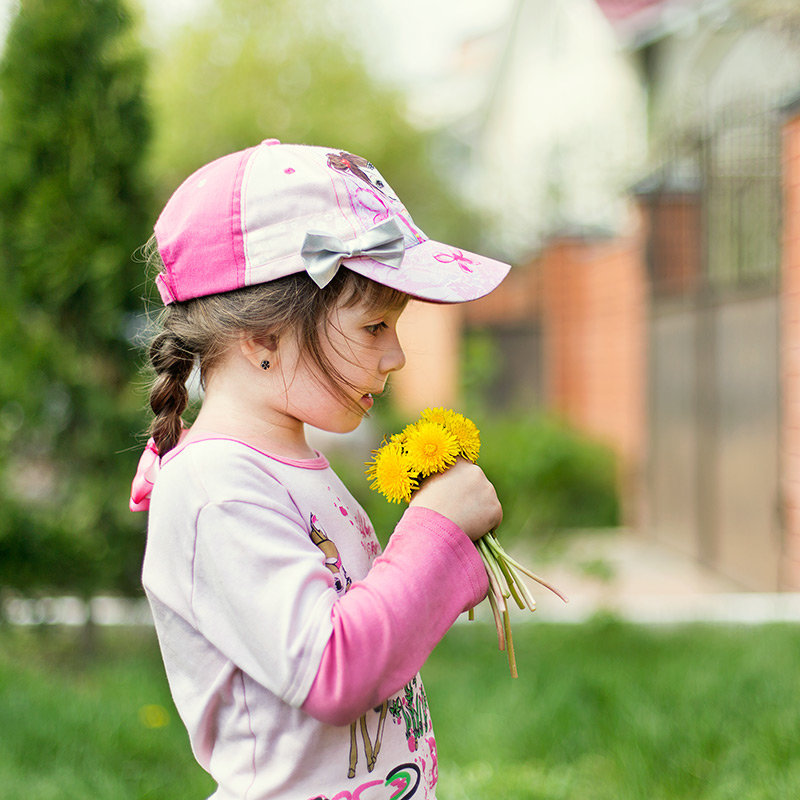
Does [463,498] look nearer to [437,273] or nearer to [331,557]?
[331,557]

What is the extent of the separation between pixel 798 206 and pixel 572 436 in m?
3.37

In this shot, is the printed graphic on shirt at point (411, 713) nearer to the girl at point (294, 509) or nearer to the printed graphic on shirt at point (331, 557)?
the girl at point (294, 509)

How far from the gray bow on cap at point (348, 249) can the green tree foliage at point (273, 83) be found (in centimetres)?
1559

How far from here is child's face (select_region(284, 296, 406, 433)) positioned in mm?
1245

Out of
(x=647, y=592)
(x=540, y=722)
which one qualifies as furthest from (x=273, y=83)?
(x=540, y=722)

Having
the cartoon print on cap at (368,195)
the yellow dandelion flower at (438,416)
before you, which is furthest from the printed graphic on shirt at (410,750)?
the cartoon print on cap at (368,195)

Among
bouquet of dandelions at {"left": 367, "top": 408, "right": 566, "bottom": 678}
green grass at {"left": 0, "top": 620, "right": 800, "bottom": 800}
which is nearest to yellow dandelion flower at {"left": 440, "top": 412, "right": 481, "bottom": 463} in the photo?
bouquet of dandelions at {"left": 367, "top": 408, "right": 566, "bottom": 678}

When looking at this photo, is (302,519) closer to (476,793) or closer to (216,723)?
(216,723)

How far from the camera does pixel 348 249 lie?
1185mm

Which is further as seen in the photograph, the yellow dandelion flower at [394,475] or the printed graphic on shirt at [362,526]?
the printed graphic on shirt at [362,526]

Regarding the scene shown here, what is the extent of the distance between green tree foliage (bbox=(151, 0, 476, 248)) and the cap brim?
1544 cm

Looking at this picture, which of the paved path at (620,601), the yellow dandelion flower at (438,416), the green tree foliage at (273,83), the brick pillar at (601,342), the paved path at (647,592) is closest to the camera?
the yellow dandelion flower at (438,416)

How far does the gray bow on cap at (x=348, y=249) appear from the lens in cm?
117

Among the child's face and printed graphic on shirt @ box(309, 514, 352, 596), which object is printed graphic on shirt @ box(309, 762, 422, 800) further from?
the child's face
